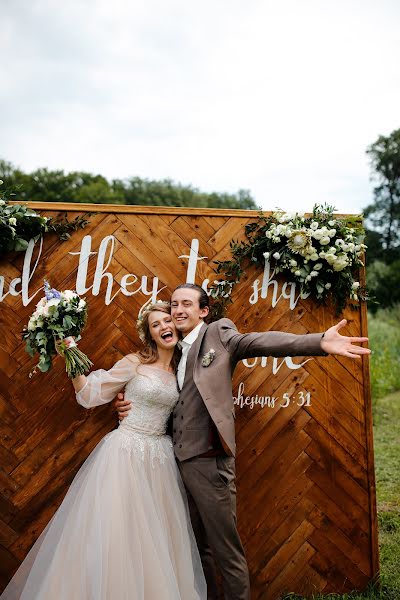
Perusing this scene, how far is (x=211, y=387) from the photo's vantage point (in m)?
2.94

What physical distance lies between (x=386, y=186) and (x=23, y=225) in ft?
93.7

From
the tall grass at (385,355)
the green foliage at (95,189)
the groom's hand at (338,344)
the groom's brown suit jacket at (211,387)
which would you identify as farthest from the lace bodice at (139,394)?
the green foliage at (95,189)

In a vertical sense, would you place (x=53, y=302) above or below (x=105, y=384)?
above

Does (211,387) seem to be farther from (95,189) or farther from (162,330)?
(95,189)

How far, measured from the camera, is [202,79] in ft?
70.8

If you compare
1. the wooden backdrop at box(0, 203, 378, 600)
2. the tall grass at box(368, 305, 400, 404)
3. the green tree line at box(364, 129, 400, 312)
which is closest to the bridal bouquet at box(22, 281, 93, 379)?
the wooden backdrop at box(0, 203, 378, 600)

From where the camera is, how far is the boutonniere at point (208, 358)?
301 cm

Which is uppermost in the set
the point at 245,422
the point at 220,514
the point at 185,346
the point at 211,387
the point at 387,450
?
the point at 185,346

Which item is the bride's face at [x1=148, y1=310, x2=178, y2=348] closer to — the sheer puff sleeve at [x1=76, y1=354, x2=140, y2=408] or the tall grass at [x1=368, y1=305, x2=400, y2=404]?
the sheer puff sleeve at [x1=76, y1=354, x2=140, y2=408]

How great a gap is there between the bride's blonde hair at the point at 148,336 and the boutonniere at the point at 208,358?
1.49ft

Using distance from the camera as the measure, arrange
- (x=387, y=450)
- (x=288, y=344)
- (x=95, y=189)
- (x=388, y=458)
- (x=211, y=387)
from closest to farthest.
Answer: (x=288, y=344), (x=211, y=387), (x=388, y=458), (x=387, y=450), (x=95, y=189)

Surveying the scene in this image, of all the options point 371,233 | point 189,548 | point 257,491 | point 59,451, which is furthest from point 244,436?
point 371,233

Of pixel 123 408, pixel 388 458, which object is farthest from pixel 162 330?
pixel 388 458

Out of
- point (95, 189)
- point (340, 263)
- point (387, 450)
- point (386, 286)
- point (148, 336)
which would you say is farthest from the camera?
point (95, 189)
